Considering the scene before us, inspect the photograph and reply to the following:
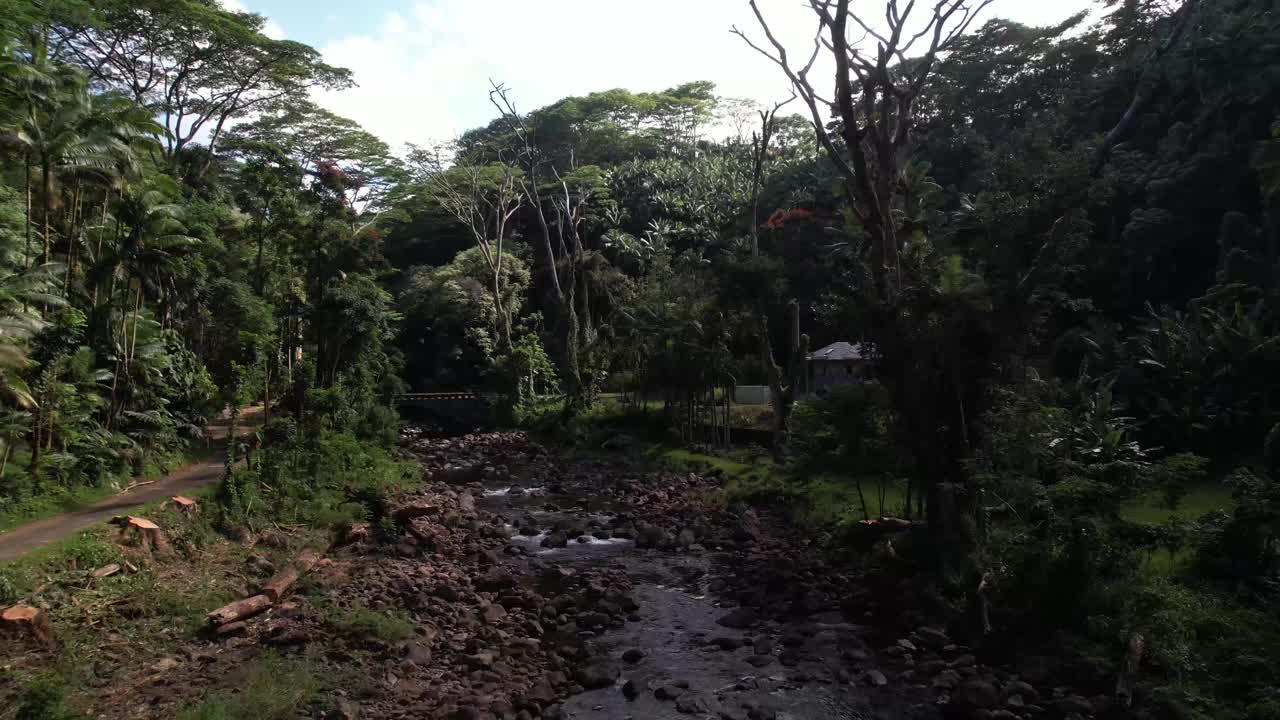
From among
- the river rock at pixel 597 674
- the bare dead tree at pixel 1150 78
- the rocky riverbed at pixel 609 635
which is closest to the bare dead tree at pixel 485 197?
the rocky riverbed at pixel 609 635

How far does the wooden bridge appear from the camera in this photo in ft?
148

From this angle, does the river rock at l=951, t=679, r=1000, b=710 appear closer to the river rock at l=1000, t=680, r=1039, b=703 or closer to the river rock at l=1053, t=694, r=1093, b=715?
the river rock at l=1000, t=680, r=1039, b=703

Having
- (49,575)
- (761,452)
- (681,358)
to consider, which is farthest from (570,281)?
(49,575)

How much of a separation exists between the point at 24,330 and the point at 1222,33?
37754 mm

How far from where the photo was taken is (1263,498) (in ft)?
35.6

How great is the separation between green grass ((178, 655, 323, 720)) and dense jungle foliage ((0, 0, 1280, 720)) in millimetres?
7098

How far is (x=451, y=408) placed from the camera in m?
46.8

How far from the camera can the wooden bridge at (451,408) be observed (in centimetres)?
4519

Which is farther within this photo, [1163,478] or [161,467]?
[161,467]

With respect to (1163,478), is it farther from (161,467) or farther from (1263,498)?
(161,467)

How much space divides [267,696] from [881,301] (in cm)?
1275

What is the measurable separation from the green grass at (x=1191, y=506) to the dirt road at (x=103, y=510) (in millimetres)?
18931

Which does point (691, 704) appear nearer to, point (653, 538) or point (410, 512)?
point (653, 538)

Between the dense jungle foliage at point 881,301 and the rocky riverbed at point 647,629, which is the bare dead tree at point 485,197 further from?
the rocky riverbed at point 647,629
